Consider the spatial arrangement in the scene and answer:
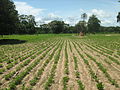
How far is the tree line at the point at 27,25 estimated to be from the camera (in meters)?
29.6

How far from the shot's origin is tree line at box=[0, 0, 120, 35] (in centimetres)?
2965

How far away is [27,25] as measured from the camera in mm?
96938

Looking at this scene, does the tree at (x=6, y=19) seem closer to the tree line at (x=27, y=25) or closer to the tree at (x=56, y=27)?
the tree line at (x=27, y=25)

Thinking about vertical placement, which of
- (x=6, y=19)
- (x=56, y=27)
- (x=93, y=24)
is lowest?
(x=6, y=19)

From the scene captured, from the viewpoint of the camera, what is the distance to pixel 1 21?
29.4 metres

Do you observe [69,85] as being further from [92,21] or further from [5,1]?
[92,21]

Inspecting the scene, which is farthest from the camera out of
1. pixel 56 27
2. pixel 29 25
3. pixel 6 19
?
pixel 56 27

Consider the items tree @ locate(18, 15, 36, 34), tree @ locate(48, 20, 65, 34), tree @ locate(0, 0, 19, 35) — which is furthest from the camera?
tree @ locate(48, 20, 65, 34)

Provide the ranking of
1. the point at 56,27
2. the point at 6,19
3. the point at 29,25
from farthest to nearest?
the point at 56,27, the point at 29,25, the point at 6,19

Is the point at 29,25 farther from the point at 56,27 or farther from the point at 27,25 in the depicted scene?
the point at 56,27

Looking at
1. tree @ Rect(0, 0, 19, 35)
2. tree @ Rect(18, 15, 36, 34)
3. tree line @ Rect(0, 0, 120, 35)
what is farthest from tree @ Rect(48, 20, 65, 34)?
tree @ Rect(0, 0, 19, 35)

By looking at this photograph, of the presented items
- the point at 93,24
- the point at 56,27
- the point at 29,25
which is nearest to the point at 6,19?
the point at 29,25

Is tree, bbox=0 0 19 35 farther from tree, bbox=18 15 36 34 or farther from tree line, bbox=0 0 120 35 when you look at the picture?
tree, bbox=18 15 36 34

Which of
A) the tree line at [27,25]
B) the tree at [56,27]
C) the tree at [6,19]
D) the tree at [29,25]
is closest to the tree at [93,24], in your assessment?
the tree line at [27,25]
